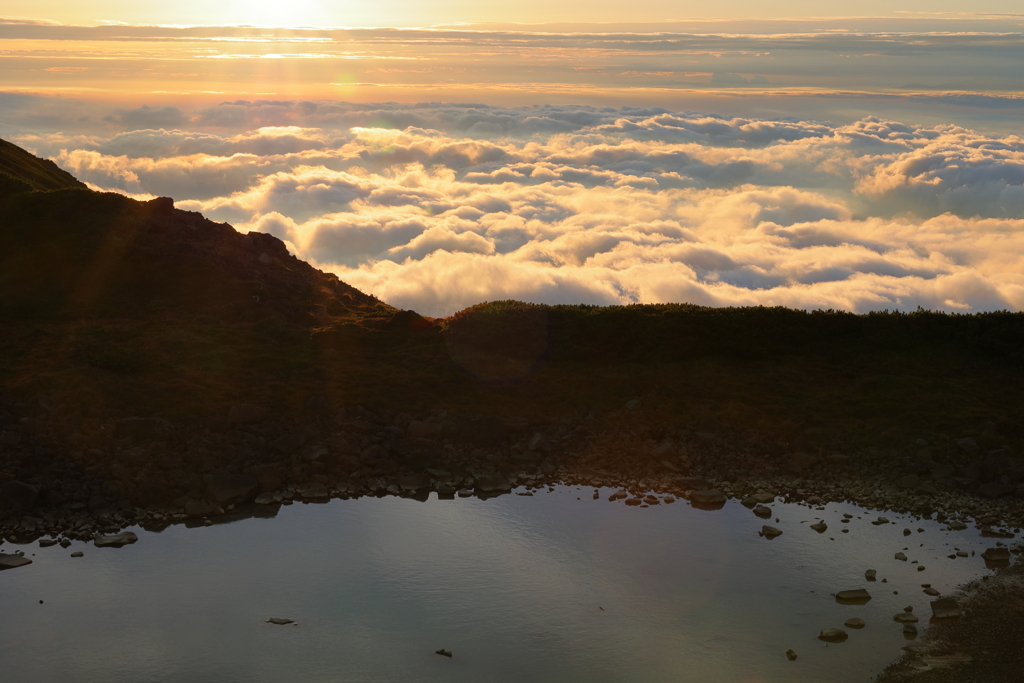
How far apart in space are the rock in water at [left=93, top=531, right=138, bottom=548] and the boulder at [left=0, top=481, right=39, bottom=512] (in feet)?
8.17

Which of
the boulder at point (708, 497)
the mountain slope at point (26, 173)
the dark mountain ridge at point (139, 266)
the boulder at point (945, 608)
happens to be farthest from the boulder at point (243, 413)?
the mountain slope at point (26, 173)

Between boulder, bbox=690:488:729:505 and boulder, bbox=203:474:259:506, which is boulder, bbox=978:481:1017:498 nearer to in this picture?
boulder, bbox=690:488:729:505

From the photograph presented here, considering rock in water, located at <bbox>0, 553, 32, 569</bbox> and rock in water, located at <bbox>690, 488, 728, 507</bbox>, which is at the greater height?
rock in water, located at <bbox>690, 488, 728, 507</bbox>

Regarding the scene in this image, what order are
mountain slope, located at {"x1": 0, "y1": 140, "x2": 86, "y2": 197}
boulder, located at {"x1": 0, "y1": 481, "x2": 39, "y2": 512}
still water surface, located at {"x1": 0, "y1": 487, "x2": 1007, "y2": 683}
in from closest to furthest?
still water surface, located at {"x1": 0, "y1": 487, "x2": 1007, "y2": 683} → boulder, located at {"x1": 0, "y1": 481, "x2": 39, "y2": 512} → mountain slope, located at {"x1": 0, "y1": 140, "x2": 86, "y2": 197}

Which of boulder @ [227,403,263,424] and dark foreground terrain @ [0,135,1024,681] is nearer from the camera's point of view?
dark foreground terrain @ [0,135,1024,681]

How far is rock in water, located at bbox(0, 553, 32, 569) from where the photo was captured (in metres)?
19.4

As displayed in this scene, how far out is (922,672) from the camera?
1535cm

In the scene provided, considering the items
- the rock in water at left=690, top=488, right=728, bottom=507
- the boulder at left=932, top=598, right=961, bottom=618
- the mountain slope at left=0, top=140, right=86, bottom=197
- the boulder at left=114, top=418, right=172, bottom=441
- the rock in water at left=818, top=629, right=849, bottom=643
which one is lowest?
the rock in water at left=818, top=629, right=849, bottom=643

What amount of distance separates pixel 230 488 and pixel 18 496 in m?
5.41

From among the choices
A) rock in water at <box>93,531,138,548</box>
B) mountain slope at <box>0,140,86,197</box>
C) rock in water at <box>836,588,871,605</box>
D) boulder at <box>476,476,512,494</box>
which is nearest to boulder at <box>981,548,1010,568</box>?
rock in water at <box>836,588,871,605</box>

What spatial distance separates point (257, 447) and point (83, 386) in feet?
22.6

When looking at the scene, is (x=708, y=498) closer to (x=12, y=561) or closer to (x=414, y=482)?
(x=414, y=482)

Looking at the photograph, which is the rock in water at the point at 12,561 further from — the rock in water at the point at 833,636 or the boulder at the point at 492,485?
the rock in water at the point at 833,636

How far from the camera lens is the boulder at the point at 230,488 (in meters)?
23.0
